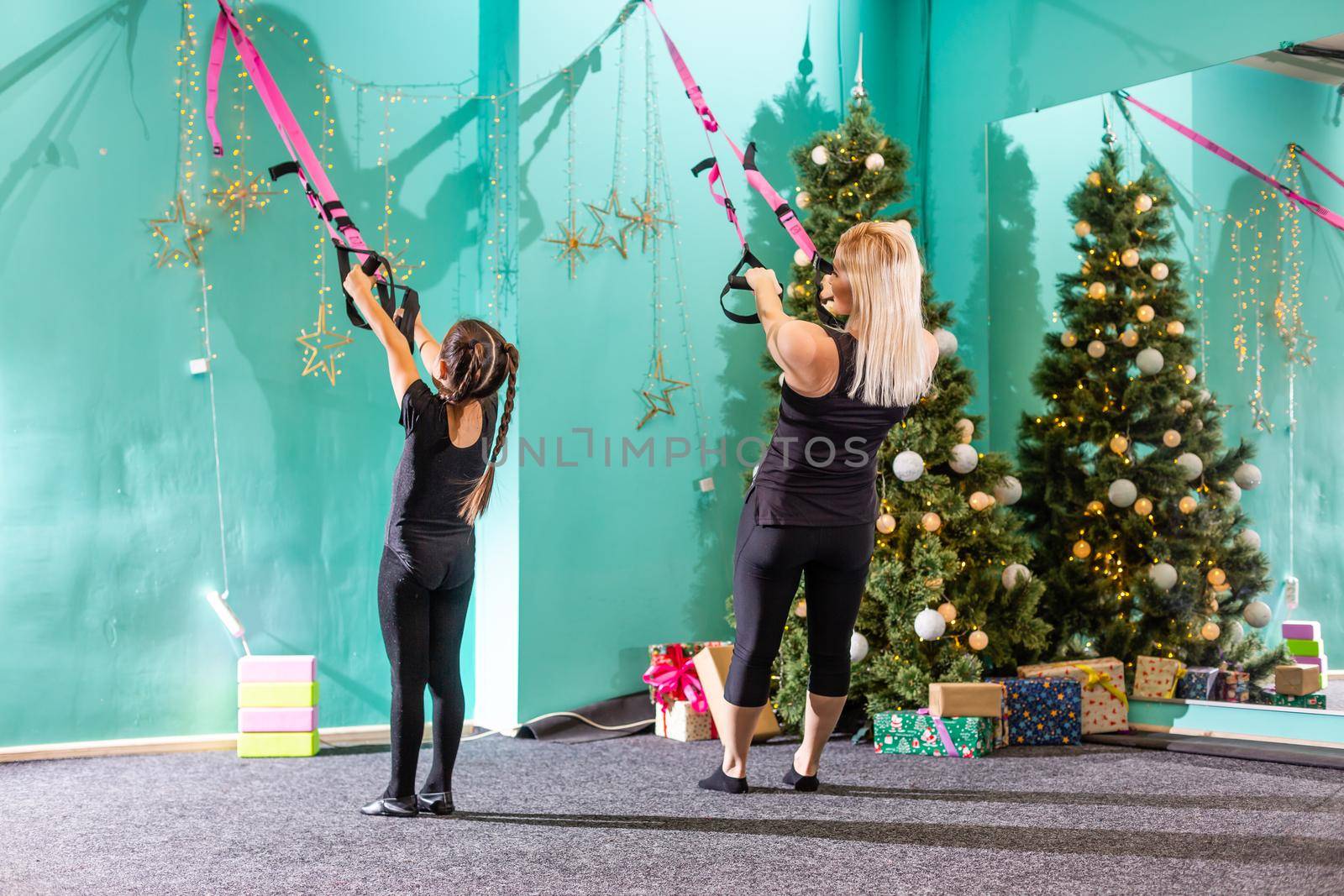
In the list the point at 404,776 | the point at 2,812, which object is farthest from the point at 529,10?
the point at 2,812

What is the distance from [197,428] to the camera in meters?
3.70

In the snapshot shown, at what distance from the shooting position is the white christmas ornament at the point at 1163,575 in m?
3.94

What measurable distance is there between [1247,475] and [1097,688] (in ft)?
2.72

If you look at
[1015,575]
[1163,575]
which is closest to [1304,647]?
[1163,575]

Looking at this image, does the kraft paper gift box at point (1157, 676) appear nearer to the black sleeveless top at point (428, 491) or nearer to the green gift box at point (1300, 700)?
the green gift box at point (1300, 700)

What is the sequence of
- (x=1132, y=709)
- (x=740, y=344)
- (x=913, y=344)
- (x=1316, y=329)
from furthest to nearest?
(x=740, y=344), (x=1132, y=709), (x=1316, y=329), (x=913, y=344)

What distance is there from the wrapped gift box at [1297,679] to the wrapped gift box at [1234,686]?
3.6 inches

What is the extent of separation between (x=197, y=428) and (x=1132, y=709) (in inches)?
125

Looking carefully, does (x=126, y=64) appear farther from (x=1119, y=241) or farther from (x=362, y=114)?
(x=1119, y=241)

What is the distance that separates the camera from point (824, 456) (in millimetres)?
2697

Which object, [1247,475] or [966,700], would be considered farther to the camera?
[1247,475]

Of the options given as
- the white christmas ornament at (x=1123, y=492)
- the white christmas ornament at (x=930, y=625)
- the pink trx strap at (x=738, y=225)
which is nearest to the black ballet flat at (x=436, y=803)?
the pink trx strap at (x=738, y=225)

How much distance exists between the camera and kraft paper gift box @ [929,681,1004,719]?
352cm

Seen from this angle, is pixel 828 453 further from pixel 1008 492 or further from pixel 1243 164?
pixel 1243 164
